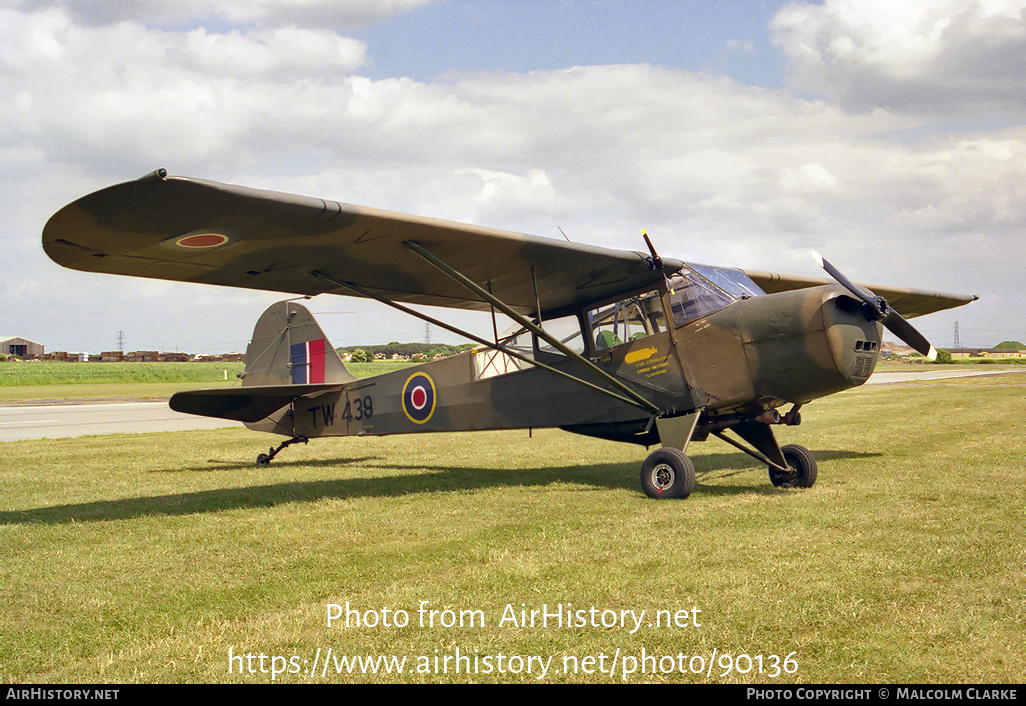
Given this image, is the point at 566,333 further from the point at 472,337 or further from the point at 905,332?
the point at 905,332

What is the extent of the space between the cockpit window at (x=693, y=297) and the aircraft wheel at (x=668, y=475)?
1.60m

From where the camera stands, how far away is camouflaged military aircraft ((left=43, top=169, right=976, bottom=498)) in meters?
6.61

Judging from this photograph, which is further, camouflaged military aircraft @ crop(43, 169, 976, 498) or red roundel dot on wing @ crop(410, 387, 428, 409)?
red roundel dot on wing @ crop(410, 387, 428, 409)

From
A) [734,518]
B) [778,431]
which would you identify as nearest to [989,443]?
[778,431]

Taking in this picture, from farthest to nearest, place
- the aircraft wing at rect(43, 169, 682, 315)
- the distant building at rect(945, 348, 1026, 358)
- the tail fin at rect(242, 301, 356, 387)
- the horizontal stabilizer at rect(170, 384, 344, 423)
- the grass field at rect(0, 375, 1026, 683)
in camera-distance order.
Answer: the distant building at rect(945, 348, 1026, 358)
the tail fin at rect(242, 301, 356, 387)
the horizontal stabilizer at rect(170, 384, 344, 423)
the aircraft wing at rect(43, 169, 682, 315)
the grass field at rect(0, 375, 1026, 683)

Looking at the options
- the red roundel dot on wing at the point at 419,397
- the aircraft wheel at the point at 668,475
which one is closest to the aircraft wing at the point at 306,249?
the red roundel dot on wing at the point at 419,397

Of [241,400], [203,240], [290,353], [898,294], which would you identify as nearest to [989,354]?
[898,294]

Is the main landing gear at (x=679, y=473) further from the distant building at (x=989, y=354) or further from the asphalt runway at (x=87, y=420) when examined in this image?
the distant building at (x=989, y=354)

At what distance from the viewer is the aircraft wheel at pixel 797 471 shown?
342 inches

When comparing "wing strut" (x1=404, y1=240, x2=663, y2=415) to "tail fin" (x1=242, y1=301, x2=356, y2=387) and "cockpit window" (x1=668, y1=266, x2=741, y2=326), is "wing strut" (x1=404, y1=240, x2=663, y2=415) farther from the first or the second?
"tail fin" (x1=242, y1=301, x2=356, y2=387)

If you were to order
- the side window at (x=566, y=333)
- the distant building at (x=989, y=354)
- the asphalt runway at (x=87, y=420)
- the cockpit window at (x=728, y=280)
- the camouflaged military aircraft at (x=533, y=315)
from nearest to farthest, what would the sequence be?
1. the camouflaged military aircraft at (x=533, y=315)
2. the cockpit window at (x=728, y=280)
3. the side window at (x=566, y=333)
4. the asphalt runway at (x=87, y=420)
5. the distant building at (x=989, y=354)

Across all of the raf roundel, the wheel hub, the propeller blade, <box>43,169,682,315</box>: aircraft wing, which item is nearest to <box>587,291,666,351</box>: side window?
<box>43,169,682,315</box>: aircraft wing

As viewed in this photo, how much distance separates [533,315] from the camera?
36.6 feet

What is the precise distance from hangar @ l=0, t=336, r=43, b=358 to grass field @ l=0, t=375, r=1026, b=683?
543ft
